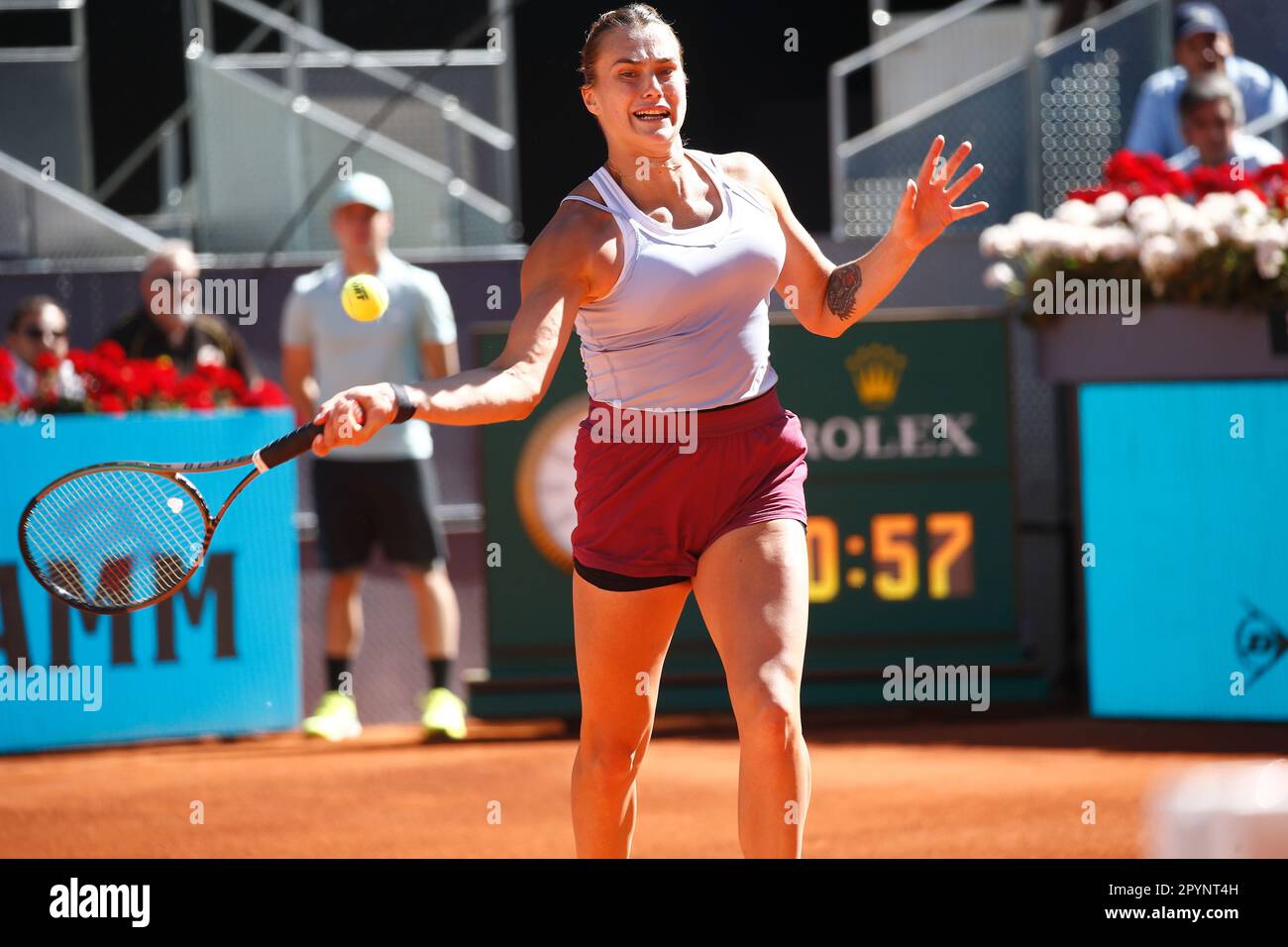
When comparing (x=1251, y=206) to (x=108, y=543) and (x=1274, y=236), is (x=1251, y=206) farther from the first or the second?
(x=108, y=543)

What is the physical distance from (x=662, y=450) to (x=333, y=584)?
13.2 feet

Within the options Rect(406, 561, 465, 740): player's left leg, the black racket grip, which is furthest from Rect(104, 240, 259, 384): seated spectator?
the black racket grip

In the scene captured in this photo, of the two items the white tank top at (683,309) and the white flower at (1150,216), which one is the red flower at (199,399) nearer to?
the white flower at (1150,216)

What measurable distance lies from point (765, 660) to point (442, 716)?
13.2ft

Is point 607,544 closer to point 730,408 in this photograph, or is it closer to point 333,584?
point 730,408

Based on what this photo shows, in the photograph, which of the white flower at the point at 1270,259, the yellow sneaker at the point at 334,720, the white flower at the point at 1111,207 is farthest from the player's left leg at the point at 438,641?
the white flower at the point at 1270,259

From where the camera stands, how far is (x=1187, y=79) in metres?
8.02

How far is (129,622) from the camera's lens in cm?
723

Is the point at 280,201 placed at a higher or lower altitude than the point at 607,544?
higher

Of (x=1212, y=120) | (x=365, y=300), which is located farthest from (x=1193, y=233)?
(x=365, y=300)

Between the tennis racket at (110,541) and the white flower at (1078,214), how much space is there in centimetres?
425

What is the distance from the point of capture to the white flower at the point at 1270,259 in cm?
669
